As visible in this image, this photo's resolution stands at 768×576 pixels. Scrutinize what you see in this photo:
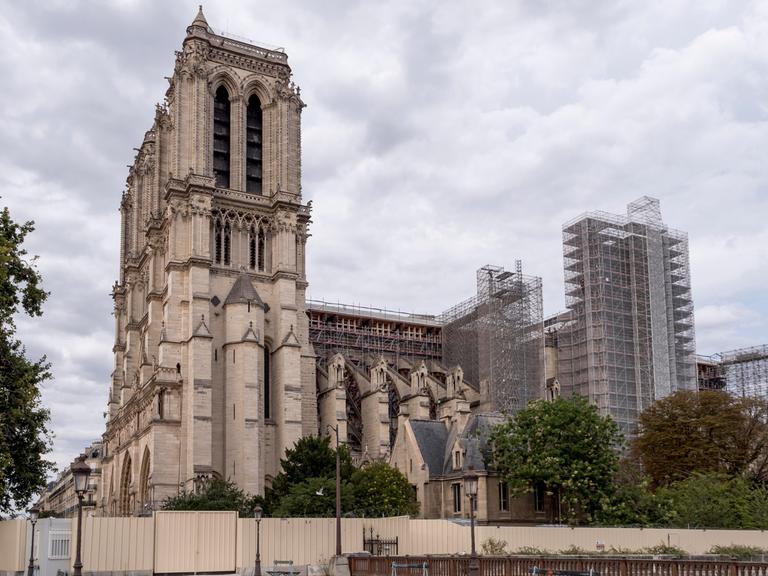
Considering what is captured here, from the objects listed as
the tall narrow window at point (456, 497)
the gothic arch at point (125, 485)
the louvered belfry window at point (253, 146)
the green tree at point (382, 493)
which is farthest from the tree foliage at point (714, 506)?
the gothic arch at point (125, 485)

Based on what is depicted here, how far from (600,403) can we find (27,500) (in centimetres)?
4838

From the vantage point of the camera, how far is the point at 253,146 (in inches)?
2822

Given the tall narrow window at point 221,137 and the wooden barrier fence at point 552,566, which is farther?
the tall narrow window at point 221,137

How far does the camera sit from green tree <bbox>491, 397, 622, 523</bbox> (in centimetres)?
4506

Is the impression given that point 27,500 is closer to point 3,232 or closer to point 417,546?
point 3,232

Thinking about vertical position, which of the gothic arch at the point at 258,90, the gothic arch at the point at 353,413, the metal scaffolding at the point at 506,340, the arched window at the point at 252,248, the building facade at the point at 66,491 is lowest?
the building facade at the point at 66,491

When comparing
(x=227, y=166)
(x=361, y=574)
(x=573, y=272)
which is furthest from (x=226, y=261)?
(x=361, y=574)

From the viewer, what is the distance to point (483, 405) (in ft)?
252

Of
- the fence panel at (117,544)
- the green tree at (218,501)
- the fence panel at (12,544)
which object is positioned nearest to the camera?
the fence panel at (117,544)

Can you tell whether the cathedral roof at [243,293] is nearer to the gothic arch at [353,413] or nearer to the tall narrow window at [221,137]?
the tall narrow window at [221,137]

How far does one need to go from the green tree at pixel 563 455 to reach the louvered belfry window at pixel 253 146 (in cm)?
3142

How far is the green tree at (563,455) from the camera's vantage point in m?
45.1

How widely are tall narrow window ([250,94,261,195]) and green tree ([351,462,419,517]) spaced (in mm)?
27336

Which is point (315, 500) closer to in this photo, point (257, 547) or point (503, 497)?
point (503, 497)
